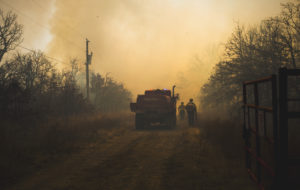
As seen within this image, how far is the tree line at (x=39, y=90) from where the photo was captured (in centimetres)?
1309

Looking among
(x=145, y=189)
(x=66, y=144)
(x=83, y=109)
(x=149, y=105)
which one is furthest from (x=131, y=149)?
(x=83, y=109)

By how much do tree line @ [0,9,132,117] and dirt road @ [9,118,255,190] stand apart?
17.9 ft

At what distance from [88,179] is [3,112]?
851 centimetres

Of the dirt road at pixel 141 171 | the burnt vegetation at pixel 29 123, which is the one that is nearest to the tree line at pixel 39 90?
the burnt vegetation at pixel 29 123

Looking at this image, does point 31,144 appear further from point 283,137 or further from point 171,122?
point 171,122

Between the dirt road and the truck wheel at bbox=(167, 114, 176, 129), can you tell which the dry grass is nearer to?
the dirt road

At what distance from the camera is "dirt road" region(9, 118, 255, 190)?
581cm

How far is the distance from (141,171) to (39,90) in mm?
16694

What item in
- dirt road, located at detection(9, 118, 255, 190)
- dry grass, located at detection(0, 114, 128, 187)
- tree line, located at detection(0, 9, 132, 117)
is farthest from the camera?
tree line, located at detection(0, 9, 132, 117)

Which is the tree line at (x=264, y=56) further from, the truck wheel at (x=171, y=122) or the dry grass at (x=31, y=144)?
the dry grass at (x=31, y=144)

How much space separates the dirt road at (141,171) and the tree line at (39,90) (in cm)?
546

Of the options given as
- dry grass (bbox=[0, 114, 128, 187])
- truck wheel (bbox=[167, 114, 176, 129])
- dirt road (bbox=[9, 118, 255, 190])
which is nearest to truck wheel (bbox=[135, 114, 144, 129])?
truck wheel (bbox=[167, 114, 176, 129])

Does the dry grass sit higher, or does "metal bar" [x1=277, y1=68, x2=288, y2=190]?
"metal bar" [x1=277, y1=68, x2=288, y2=190]

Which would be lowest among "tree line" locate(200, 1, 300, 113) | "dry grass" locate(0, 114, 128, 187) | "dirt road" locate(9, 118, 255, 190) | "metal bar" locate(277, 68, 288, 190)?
"dirt road" locate(9, 118, 255, 190)
